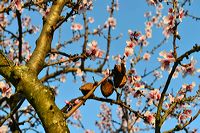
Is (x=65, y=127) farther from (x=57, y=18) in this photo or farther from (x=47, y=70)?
(x=47, y=70)

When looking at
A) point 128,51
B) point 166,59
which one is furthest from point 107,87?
point 128,51

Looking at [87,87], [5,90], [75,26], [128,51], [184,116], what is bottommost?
[87,87]

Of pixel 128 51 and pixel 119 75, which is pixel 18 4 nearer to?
pixel 128 51

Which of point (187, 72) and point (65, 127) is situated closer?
point (65, 127)

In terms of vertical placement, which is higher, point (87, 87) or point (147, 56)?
point (147, 56)

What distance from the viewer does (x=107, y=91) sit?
2.90 m

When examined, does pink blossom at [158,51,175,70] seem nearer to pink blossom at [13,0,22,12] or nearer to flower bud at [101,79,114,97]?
flower bud at [101,79,114,97]

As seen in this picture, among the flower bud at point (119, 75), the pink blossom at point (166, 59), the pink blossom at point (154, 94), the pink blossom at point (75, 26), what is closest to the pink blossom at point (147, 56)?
the pink blossom at point (75, 26)

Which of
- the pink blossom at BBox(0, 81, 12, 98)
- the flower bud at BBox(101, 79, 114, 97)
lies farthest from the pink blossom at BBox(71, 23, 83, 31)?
the flower bud at BBox(101, 79, 114, 97)

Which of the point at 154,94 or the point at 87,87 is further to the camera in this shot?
the point at 154,94

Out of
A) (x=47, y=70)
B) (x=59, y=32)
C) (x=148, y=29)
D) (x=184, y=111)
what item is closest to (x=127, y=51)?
(x=184, y=111)

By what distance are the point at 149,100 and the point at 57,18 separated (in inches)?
124

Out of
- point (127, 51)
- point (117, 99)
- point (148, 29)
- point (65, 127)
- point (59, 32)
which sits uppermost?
point (148, 29)

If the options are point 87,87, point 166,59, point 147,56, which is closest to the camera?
point 87,87
